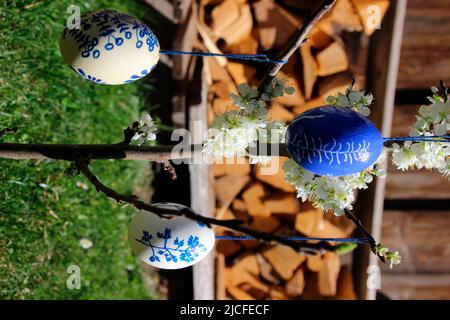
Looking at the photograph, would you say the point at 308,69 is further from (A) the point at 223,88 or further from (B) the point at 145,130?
(B) the point at 145,130

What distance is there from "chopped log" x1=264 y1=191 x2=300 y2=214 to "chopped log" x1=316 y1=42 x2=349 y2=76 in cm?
76

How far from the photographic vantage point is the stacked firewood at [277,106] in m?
3.10

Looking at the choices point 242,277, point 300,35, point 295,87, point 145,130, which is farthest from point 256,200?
point 300,35

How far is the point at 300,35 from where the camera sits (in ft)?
4.93

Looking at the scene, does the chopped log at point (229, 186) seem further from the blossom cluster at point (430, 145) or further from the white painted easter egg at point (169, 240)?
the blossom cluster at point (430, 145)

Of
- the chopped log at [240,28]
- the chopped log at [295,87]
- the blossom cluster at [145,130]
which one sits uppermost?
the chopped log at [240,28]

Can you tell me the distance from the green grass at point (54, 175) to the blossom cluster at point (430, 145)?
192 cm

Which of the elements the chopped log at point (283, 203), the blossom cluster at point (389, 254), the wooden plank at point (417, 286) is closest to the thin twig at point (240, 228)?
the blossom cluster at point (389, 254)

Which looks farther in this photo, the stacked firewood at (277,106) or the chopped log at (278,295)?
the chopped log at (278,295)

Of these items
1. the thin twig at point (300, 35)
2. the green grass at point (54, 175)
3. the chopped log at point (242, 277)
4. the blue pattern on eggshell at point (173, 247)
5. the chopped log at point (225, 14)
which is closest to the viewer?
the thin twig at point (300, 35)

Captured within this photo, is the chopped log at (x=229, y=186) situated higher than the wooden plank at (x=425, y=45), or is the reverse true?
the wooden plank at (x=425, y=45)

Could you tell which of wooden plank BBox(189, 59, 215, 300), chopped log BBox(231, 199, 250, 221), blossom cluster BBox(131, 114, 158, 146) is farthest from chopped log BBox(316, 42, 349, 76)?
blossom cluster BBox(131, 114, 158, 146)
